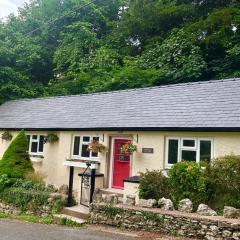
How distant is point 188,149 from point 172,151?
68 cm

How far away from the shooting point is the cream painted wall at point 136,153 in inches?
436

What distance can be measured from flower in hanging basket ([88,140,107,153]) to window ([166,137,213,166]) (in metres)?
3.03

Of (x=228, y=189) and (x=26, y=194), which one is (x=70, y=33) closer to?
(x=26, y=194)

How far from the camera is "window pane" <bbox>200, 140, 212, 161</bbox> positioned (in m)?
11.6

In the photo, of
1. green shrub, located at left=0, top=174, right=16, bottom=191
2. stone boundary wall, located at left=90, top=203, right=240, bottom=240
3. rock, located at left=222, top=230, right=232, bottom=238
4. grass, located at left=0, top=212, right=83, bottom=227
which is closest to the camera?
rock, located at left=222, top=230, right=232, bottom=238

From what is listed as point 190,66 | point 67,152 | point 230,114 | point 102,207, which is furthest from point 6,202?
point 190,66

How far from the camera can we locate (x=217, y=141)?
36.9 ft

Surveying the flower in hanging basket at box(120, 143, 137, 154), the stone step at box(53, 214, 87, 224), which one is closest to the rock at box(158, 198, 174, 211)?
the stone step at box(53, 214, 87, 224)

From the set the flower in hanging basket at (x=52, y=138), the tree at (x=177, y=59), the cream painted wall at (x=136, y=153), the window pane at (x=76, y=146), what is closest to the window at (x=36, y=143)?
the cream painted wall at (x=136, y=153)

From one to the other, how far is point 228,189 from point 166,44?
17.4 meters

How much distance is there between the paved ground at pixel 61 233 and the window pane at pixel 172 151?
383 centimetres

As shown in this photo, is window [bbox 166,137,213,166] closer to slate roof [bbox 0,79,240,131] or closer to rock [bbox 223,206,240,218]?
slate roof [bbox 0,79,240,131]

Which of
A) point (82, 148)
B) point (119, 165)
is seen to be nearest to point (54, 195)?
point (119, 165)

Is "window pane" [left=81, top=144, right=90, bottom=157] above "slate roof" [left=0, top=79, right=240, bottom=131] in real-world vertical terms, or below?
below
